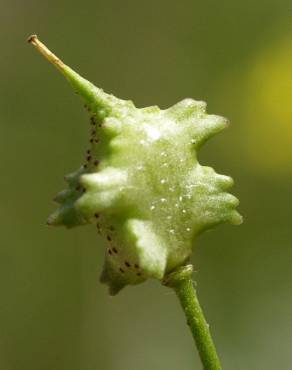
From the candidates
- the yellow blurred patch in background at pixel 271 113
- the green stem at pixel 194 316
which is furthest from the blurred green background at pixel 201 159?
the green stem at pixel 194 316

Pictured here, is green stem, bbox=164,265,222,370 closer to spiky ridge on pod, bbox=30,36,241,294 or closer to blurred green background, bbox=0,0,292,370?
spiky ridge on pod, bbox=30,36,241,294

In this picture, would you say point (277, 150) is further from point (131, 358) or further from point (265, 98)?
point (131, 358)

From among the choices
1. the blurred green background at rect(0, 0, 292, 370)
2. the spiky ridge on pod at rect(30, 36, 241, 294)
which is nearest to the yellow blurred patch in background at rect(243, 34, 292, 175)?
the blurred green background at rect(0, 0, 292, 370)

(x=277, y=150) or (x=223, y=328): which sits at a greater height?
(x=277, y=150)

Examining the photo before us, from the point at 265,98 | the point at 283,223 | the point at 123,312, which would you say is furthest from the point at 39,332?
the point at 265,98

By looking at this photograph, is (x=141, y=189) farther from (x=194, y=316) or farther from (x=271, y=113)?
(x=271, y=113)

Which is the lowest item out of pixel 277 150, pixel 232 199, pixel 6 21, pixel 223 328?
pixel 232 199
